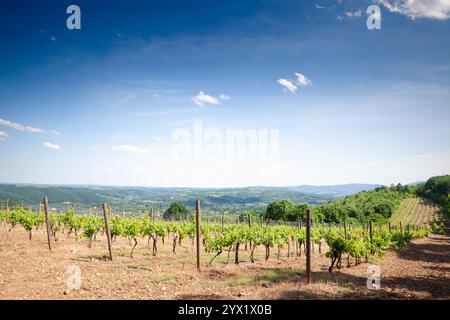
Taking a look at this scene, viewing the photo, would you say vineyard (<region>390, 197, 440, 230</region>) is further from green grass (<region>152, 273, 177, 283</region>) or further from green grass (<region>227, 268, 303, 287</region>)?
green grass (<region>152, 273, 177, 283</region>)

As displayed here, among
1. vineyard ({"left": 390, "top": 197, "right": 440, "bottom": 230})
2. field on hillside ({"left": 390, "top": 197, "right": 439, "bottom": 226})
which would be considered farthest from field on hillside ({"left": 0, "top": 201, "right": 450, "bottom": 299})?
field on hillside ({"left": 390, "top": 197, "right": 439, "bottom": 226})

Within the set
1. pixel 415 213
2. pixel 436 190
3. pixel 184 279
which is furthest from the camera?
pixel 436 190

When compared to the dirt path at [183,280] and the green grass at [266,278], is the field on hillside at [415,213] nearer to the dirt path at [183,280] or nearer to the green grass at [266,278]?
the dirt path at [183,280]

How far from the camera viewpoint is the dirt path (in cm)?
907

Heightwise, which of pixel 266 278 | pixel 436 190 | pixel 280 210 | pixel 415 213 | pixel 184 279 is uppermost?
pixel 184 279

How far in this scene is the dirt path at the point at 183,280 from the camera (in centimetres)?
907

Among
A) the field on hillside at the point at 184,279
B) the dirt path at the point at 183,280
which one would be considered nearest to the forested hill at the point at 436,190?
the dirt path at the point at 183,280

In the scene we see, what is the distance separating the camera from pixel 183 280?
11.0 meters

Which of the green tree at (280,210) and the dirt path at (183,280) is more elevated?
the dirt path at (183,280)

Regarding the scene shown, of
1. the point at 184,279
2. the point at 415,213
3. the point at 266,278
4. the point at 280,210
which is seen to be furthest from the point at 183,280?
the point at 415,213

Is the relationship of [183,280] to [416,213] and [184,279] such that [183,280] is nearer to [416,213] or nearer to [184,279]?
[184,279]
